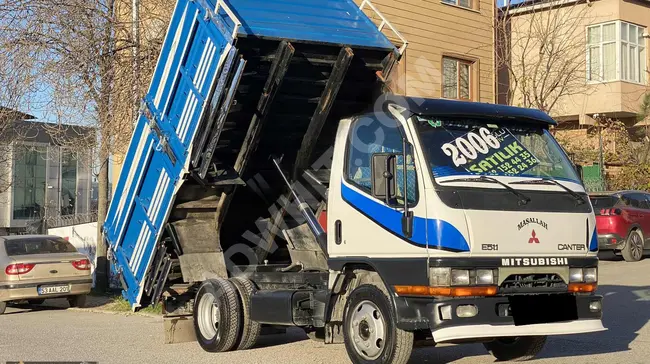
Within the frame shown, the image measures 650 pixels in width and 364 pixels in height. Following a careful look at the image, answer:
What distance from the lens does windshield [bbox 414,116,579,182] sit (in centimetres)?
741

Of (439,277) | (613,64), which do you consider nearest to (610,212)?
(613,64)

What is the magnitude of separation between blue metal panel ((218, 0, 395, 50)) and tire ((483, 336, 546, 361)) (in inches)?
126

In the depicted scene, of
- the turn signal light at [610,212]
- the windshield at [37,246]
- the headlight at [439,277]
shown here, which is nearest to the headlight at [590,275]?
the headlight at [439,277]

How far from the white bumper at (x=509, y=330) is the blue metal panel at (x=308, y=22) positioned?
3144 mm

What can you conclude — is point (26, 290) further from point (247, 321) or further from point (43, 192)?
point (43, 192)

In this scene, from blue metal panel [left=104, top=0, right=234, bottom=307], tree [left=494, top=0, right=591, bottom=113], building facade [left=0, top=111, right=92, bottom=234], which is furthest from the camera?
building facade [left=0, top=111, right=92, bottom=234]

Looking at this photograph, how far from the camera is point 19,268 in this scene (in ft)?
50.2

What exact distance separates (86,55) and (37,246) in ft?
12.6

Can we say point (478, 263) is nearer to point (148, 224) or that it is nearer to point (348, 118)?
point (348, 118)

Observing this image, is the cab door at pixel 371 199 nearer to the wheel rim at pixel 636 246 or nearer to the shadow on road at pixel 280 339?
the shadow on road at pixel 280 339

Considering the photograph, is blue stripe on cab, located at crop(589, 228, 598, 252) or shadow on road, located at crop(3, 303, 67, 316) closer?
blue stripe on cab, located at crop(589, 228, 598, 252)

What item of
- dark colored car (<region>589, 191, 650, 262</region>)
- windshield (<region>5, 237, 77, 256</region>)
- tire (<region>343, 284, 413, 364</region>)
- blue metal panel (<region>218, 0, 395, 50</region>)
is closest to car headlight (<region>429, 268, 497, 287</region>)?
tire (<region>343, 284, 413, 364</region>)

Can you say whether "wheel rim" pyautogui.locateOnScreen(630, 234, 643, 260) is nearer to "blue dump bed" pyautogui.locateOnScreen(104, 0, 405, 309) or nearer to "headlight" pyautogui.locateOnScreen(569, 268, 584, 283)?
"blue dump bed" pyautogui.locateOnScreen(104, 0, 405, 309)

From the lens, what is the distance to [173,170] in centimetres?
908
